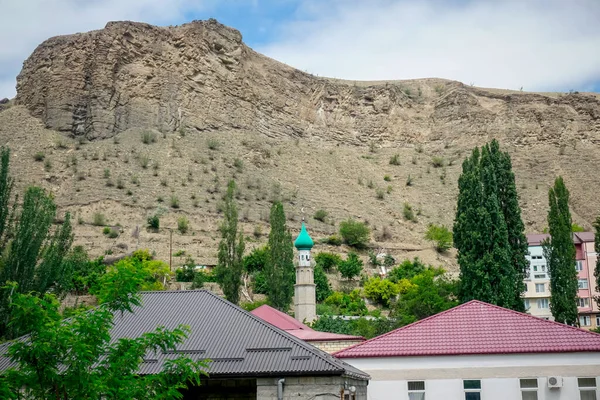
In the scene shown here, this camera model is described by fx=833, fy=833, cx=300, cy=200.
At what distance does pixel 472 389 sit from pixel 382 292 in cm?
2989

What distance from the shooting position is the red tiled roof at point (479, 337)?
791 inches

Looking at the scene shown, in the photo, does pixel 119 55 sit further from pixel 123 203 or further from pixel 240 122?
pixel 123 203

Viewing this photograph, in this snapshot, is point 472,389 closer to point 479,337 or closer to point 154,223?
point 479,337

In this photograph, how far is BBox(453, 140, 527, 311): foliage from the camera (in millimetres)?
33062

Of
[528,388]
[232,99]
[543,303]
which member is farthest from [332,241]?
[528,388]

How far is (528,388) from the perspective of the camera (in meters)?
20.0

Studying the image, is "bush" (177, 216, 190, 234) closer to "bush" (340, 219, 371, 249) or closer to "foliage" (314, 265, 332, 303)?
"foliage" (314, 265, 332, 303)

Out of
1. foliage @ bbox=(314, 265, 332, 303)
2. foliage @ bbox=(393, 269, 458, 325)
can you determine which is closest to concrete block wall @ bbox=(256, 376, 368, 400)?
foliage @ bbox=(393, 269, 458, 325)

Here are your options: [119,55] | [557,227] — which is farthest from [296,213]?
[557,227]

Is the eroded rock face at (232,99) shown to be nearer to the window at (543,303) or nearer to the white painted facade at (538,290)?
the white painted facade at (538,290)

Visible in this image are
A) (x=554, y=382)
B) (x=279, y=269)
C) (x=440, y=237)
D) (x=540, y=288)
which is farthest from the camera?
(x=440, y=237)

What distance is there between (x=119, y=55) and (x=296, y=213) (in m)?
21.7

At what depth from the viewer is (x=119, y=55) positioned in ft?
234

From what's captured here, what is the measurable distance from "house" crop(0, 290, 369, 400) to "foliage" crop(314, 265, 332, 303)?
3126 cm
